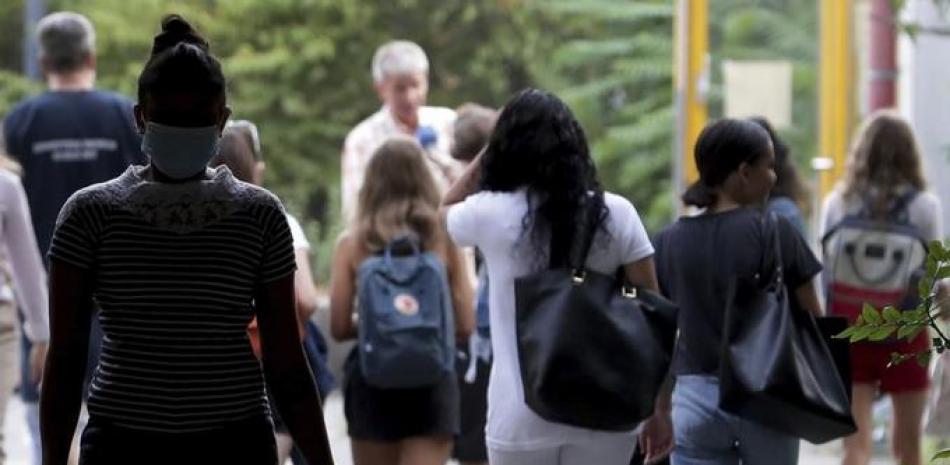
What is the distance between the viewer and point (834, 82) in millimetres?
14883

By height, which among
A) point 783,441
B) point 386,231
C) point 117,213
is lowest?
point 783,441

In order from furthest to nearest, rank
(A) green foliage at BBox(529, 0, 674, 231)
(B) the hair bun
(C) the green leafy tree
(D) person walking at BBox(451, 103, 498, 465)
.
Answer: (A) green foliage at BBox(529, 0, 674, 231)
(D) person walking at BBox(451, 103, 498, 465)
(B) the hair bun
(C) the green leafy tree

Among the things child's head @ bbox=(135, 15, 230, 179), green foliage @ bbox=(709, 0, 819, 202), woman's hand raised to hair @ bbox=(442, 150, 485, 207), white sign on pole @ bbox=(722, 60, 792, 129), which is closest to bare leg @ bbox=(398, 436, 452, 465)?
woman's hand raised to hair @ bbox=(442, 150, 485, 207)

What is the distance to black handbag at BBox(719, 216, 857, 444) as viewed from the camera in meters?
6.70

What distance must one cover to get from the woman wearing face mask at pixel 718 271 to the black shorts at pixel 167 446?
2.46 m

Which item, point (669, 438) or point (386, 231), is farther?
point (386, 231)

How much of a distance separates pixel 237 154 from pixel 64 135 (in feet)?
7.08

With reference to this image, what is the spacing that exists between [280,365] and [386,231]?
336 cm

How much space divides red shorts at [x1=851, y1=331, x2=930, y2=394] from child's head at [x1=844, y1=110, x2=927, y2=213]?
0.55 m

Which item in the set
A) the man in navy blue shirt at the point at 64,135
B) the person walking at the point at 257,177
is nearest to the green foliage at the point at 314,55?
the man in navy blue shirt at the point at 64,135

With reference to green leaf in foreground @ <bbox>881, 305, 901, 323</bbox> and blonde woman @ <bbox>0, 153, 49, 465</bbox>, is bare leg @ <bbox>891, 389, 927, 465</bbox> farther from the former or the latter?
green leaf in foreground @ <bbox>881, 305, 901, 323</bbox>

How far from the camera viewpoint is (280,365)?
482 cm

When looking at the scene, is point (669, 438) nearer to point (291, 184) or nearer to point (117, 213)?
point (117, 213)

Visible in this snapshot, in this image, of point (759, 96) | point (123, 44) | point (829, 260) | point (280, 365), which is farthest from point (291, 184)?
point (280, 365)
